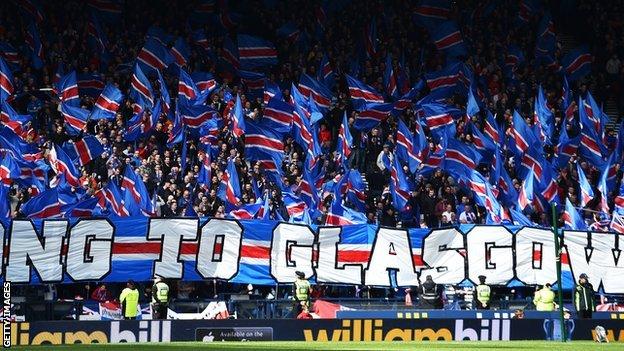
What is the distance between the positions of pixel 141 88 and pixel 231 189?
200 inches

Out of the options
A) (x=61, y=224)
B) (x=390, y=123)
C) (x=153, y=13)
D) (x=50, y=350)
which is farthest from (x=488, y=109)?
(x=50, y=350)

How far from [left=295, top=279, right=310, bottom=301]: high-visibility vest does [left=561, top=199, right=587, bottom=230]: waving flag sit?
870 cm

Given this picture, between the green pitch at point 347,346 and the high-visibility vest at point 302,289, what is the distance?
3.56 metres

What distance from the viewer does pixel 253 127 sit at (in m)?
43.3

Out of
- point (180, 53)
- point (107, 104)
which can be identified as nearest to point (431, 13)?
point (180, 53)

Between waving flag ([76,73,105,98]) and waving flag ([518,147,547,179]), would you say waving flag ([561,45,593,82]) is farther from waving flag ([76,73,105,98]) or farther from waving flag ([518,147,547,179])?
waving flag ([76,73,105,98])

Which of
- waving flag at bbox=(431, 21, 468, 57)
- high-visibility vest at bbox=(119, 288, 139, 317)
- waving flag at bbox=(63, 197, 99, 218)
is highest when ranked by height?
waving flag at bbox=(431, 21, 468, 57)

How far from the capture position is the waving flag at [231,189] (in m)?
41.0

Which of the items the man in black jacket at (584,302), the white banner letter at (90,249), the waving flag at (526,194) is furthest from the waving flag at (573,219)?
the white banner letter at (90,249)

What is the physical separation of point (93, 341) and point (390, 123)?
606 inches

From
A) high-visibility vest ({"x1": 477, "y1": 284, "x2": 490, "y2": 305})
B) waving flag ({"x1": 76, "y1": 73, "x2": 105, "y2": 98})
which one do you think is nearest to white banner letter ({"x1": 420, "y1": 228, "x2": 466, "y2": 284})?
high-visibility vest ({"x1": 477, "y1": 284, "x2": 490, "y2": 305})

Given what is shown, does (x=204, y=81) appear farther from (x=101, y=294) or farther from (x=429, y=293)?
(x=429, y=293)

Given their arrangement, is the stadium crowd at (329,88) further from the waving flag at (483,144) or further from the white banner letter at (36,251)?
the white banner letter at (36,251)

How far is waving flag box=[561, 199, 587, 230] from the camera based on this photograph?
41.9 meters
